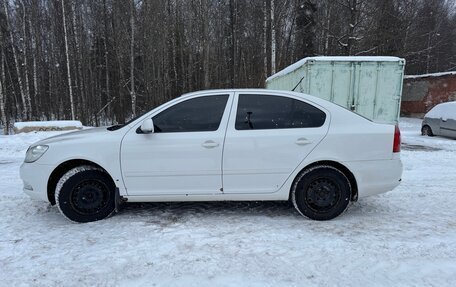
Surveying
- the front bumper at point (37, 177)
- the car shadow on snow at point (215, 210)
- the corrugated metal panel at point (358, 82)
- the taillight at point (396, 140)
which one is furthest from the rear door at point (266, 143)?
the corrugated metal panel at point (358, 82)

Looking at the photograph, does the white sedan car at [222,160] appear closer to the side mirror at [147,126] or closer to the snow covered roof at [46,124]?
the side mirror at [147,126]

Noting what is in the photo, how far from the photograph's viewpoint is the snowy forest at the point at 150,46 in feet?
83.4

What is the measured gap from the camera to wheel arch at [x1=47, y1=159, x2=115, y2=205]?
170 inches

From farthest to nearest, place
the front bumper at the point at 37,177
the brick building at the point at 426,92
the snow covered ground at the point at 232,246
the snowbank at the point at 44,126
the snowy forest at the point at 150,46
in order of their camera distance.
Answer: the snowy forest at the point at 150,46, the brick building at the point at 426,92, the snowbank at the point at 44,126, the front bumper at the point at 37,177, the snow covered ground at the point at 232,246

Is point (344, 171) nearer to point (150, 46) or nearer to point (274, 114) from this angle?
point (274, 114)

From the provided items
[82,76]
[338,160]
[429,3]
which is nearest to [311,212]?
[338,160]

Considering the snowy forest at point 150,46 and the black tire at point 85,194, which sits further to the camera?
the snowy forest at point 150,46

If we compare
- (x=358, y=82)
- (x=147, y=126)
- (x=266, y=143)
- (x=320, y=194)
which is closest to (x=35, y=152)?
(x=147, y=126)

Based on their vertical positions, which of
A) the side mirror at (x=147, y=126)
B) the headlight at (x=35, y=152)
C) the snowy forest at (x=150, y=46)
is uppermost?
the snowy forest at (x=150, y=46)

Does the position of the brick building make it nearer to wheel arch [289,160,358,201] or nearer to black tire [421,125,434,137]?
black tire [421,125,434,137]

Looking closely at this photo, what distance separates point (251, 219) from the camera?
4363mm

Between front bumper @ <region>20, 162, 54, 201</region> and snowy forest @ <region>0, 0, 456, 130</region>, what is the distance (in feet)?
68.5

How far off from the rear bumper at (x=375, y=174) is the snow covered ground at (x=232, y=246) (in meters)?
0.43

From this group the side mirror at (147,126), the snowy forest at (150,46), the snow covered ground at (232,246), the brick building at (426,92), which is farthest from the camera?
the snowy forest at (150,46)
